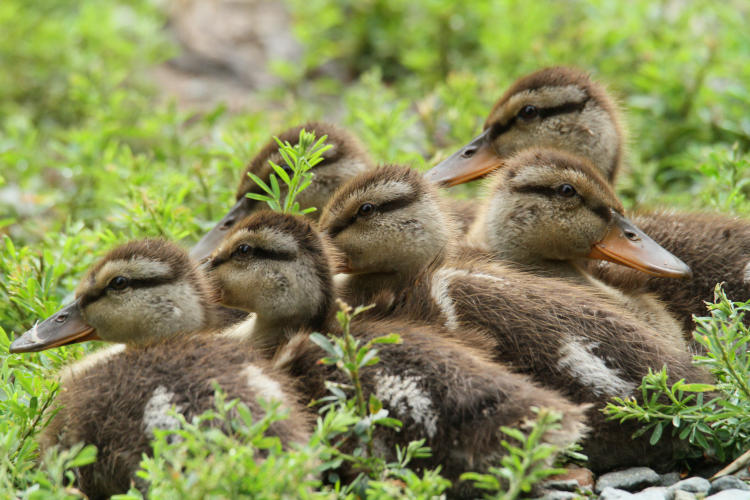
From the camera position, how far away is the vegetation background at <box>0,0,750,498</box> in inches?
160

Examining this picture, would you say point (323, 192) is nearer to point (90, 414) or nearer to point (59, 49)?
point (90, 414)

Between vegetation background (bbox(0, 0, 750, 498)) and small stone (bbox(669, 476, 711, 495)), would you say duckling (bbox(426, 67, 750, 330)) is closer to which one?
vegetation background (bbox(0, 0, 750, 498))

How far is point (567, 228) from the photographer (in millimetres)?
3605

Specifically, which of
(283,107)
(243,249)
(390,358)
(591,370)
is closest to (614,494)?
(591,370)

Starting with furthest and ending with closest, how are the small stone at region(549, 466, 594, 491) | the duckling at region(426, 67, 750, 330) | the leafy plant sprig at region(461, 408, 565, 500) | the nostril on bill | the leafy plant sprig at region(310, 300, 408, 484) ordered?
the nostril on bill
the duckling at region(426, 67, 750, 330)
the small stone at region(549, 466, 594, 491)
the leafy plant sprig at region(310, 300, 408, 484)
the leafy plant sprig at region(461, 408, 565, 500)

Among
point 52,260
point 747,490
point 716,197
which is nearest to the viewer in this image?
point 747,490

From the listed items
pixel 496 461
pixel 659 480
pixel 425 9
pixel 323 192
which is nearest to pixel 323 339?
pixel 496 461

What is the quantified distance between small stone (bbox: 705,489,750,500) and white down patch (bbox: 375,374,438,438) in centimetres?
84

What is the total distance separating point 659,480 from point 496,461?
678mm

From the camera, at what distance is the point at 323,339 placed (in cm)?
262

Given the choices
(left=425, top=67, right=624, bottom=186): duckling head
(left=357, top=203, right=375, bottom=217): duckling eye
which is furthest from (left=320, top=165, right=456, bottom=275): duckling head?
(left=425, top=67, right=624, bottom=186): duckling head

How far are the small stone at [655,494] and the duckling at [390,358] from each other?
0.26m

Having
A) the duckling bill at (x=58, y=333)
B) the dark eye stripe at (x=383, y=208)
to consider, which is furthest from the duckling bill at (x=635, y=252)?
the duckling bill at (x=58, y=333)

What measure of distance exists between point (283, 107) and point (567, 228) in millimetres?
4266
